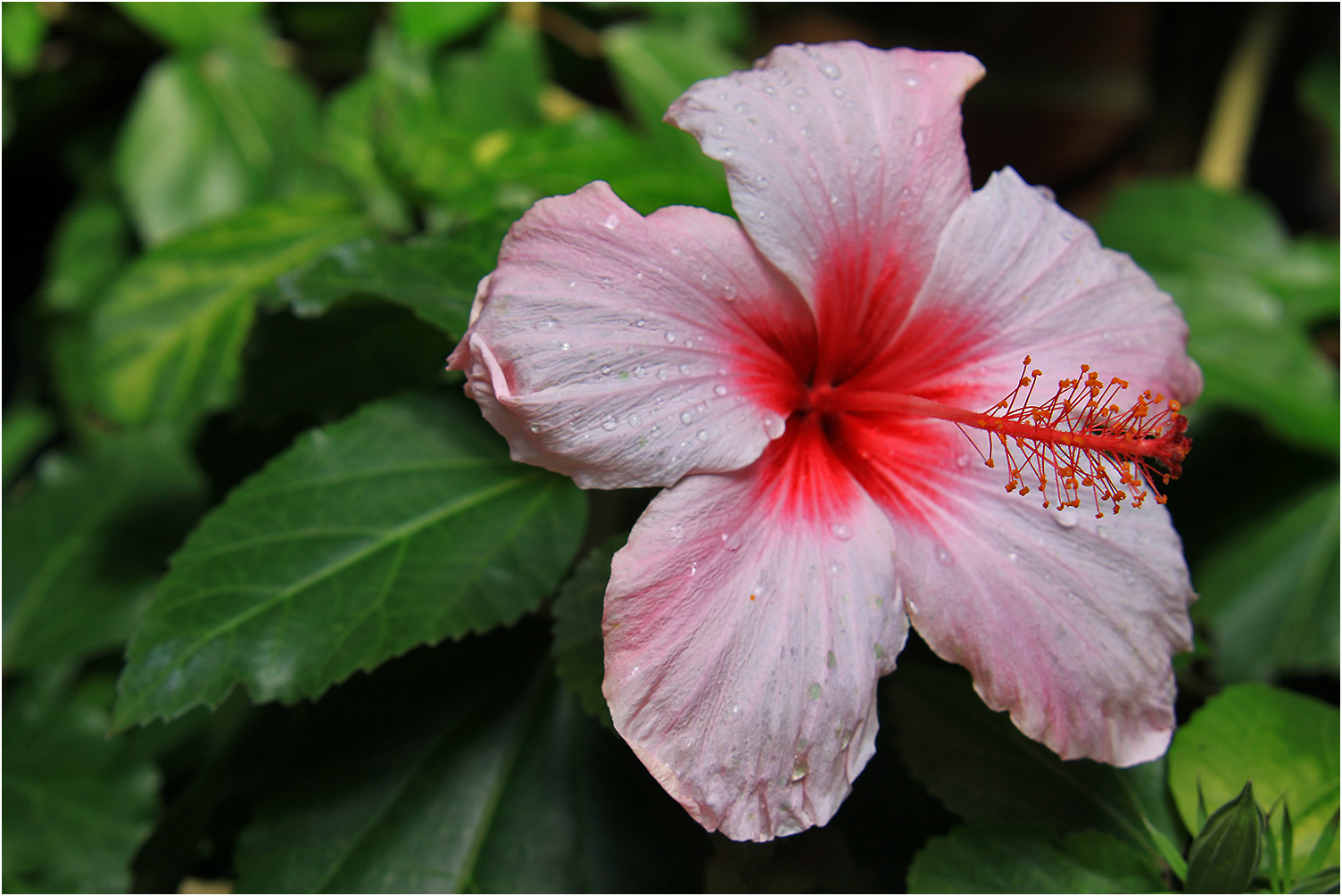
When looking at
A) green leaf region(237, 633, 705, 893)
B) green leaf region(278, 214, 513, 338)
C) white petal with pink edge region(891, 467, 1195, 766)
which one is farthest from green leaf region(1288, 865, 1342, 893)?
green leaf region(278, 214, 513, 338)

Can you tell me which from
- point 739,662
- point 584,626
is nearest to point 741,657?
point 739,662

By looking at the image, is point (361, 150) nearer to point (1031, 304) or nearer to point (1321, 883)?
point (1031, 304)

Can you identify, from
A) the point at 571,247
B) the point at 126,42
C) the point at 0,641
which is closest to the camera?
the point at 571,247

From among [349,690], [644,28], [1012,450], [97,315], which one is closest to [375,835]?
[349,690]

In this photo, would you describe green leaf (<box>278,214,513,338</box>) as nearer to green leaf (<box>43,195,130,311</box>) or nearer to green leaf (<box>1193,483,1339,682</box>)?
green leaf (<box>43,195,130,311</box>)

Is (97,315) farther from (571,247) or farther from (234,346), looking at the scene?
(571,247)

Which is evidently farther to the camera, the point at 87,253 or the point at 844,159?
the point at 87,253
